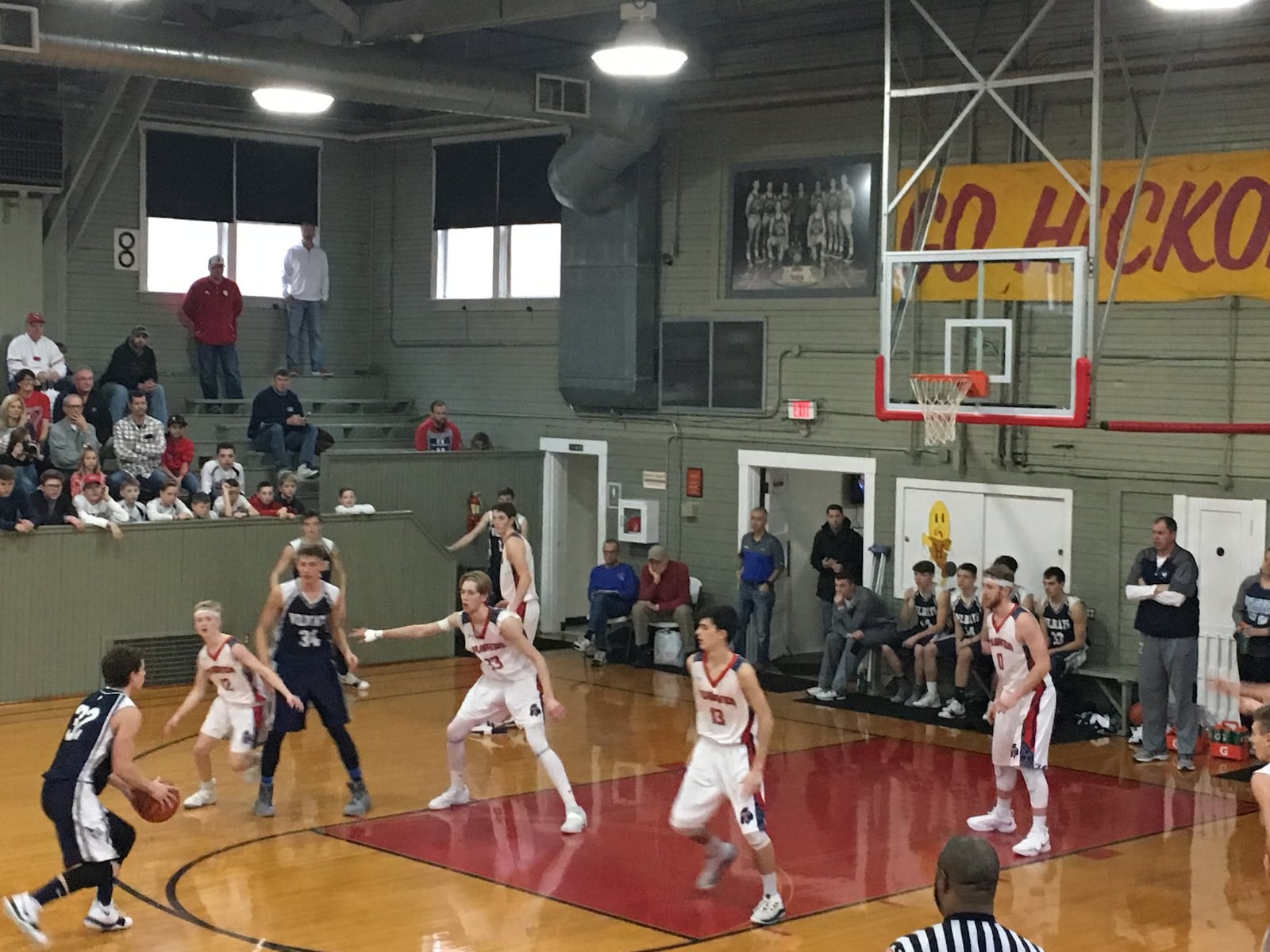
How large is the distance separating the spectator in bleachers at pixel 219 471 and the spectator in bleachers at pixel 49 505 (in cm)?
211

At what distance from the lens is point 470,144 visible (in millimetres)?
22484

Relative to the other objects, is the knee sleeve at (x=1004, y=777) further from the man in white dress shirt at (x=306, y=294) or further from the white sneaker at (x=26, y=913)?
the man in white dress shirt at (x=306, y=294)

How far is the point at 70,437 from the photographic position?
17797mm

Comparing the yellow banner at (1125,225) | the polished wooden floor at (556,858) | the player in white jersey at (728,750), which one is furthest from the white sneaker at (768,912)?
the yellow banner at (1125,225)

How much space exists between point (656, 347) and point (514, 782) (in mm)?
8028

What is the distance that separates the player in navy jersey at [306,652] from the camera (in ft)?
38.3

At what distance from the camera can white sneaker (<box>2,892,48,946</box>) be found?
8.91 metres

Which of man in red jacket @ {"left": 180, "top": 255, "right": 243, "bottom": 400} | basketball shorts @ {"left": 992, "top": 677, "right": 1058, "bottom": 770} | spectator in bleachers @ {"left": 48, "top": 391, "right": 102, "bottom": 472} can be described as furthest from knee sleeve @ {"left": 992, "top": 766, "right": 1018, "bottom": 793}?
man in red jacket @ {"left": 180, "top": 255, "right": 243, "bottom": 400}

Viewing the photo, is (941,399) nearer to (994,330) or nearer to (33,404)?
(994,330)

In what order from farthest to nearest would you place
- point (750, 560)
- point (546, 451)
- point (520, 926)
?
1. point (546, 451)
2. point (750, 560)
3. point (520, 926)

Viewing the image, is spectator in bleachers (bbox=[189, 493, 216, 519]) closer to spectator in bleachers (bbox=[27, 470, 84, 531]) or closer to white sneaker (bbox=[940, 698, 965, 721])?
spectator in bleachers (bbox=[27, 470, 84, 531])

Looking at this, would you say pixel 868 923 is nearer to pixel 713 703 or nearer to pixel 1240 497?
pixel 713 703

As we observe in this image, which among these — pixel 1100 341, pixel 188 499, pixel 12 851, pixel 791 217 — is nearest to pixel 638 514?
pixel 791 217

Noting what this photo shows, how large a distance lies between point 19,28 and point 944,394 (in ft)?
27.8
